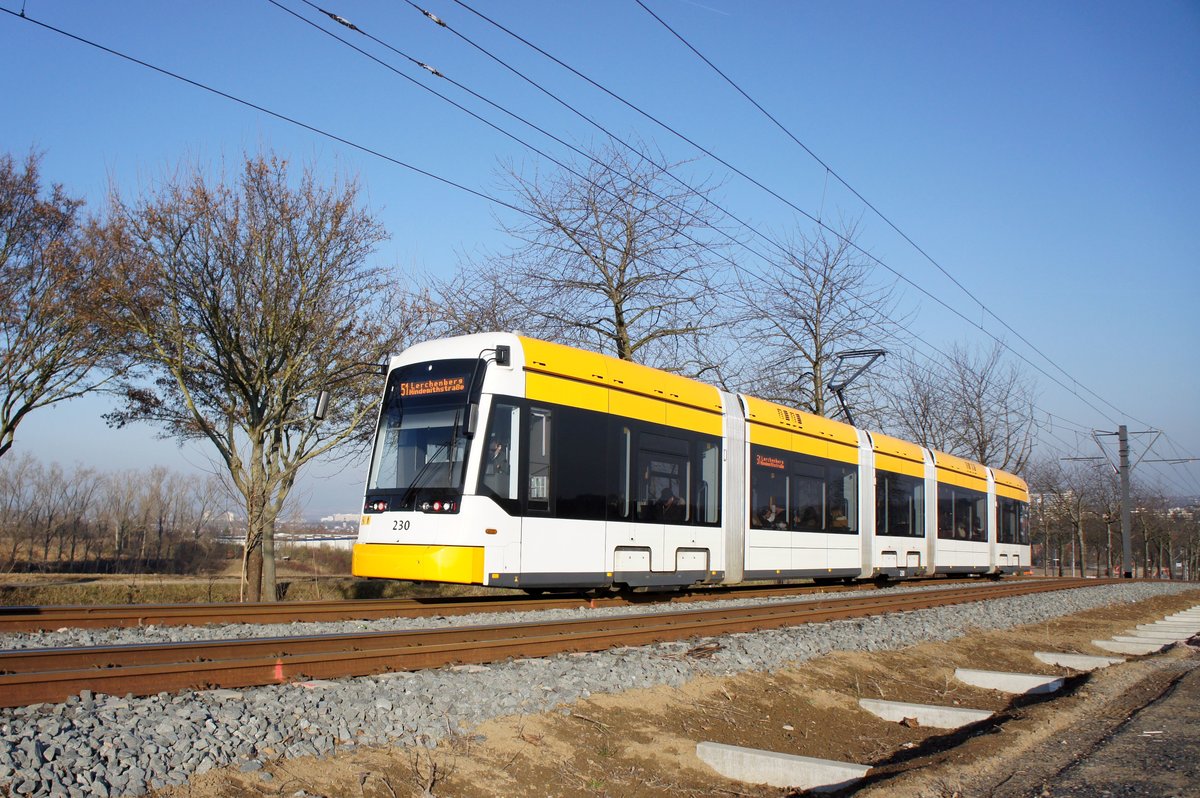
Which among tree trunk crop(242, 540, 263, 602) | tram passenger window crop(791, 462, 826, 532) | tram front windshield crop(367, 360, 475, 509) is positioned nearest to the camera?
tram front windshield crop(367, 360, 475, 509)

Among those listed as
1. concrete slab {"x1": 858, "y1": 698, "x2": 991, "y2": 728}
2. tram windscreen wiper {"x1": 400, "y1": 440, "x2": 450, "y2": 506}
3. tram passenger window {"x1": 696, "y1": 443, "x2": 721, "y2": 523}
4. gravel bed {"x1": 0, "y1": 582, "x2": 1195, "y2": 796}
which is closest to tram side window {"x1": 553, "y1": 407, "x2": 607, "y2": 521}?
tram windscreen wiper {"x1": 400, "y1": 440, "x2": 450, "y2": 506}

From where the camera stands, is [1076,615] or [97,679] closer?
[97,679]

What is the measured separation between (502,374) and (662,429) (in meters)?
3.54

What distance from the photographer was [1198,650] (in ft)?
41.5

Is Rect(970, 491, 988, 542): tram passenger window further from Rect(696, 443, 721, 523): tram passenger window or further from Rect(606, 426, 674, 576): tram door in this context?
Rect(606, 426, 674, 576): tram door

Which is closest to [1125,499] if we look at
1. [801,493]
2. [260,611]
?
[801,493]

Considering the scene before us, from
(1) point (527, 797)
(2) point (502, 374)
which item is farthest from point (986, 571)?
(1) point (527, 797)

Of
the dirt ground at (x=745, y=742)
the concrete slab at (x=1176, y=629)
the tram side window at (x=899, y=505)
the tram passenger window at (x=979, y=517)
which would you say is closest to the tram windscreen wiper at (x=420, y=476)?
the dirt ground at (x=745, y=742)

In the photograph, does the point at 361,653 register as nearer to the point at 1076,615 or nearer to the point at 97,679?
the point at 97,679

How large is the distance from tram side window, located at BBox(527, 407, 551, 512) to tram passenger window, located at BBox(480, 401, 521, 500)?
27 centimetres

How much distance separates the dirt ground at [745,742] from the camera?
5.21m

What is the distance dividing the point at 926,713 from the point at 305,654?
5.50 meters

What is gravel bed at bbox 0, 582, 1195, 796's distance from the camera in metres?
4.48

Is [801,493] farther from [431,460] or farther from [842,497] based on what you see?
[431,460]
